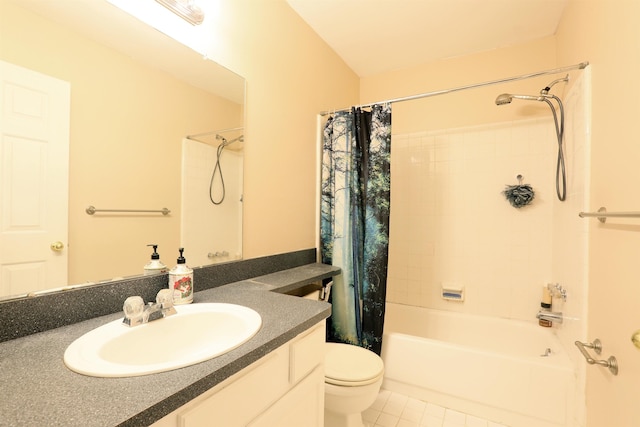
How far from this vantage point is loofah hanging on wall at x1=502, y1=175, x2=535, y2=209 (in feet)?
7.16

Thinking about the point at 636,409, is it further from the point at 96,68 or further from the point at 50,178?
the point at 96,68

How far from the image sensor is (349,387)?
1.35m

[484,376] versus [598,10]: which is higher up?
[598,10]

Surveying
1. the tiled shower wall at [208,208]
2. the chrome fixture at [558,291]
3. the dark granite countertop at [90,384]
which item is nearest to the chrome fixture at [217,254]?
the tiled shower wall at [208,208]

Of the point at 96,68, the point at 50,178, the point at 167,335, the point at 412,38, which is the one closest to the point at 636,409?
the point at 167,335

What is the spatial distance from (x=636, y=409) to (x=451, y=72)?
94.4 inches

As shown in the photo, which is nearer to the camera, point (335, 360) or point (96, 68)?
point (96, 68)

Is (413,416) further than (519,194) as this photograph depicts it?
No

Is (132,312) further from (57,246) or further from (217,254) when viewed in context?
(217,254)

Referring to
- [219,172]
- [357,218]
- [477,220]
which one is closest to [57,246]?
[219,172]

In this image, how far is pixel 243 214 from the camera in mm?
1578

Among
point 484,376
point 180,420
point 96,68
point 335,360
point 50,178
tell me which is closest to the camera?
point 180,420

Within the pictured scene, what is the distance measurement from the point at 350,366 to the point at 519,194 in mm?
1768

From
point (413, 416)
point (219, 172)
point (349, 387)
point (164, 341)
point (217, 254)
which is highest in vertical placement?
point (219, 172)
